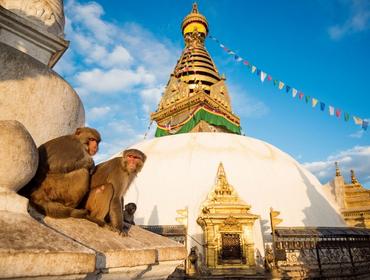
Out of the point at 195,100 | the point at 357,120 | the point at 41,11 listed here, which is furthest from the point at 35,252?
the point at 195,100

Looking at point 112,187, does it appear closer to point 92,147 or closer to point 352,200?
point 92,147

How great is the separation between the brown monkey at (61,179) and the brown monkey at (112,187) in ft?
0.36

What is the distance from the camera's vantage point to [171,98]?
2538 cm

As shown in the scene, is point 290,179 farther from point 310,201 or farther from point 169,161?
point 169,161

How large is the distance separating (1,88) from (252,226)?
30.1ft

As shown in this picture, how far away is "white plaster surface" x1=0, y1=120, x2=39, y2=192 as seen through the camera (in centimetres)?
130

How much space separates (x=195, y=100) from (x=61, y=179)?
21.9 metres

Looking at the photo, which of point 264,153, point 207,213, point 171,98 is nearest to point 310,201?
point 264,153

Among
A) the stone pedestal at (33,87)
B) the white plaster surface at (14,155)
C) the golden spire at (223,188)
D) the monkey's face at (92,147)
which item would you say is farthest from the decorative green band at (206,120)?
the white plaster surface at (14,155)

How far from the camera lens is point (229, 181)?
12359 mm

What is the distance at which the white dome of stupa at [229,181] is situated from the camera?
11.6 m

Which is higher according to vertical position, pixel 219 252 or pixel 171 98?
pixel 171 98

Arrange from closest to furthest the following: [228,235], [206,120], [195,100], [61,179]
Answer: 1. [61,179]
2. [228,235]
3. [206,120]
4. [195,100]

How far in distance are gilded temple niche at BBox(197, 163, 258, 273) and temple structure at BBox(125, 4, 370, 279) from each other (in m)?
0.03
